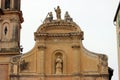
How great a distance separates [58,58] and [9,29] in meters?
7.42

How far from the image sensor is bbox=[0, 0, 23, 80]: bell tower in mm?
45600

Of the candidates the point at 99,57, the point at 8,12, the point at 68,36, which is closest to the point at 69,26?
the point at 68,36

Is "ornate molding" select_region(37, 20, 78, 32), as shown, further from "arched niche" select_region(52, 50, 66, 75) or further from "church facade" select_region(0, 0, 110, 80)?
"arched niche" select_region(52, 50, 66, 75)

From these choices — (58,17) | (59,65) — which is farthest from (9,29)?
(59,65)

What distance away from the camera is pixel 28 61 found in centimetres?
4244

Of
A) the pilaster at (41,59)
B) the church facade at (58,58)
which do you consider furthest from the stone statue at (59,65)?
the pilaster at (41,59)

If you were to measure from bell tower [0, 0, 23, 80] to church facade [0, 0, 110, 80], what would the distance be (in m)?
1.19

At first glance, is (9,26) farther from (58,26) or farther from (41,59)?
(41,59)

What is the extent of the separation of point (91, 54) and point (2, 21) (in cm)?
1067

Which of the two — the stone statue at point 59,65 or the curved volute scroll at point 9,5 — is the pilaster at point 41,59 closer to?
the stone statue at point 59,65

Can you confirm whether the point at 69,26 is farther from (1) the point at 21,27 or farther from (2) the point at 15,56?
(1) the point at 21,27

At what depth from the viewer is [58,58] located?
42.5 m

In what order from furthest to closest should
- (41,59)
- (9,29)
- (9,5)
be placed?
(9,5) < (9,29) < (41,59)

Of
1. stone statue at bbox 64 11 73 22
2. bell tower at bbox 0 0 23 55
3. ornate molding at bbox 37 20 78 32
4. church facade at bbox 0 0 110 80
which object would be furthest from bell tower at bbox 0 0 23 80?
stone statue at bbox 64 11 73 22
